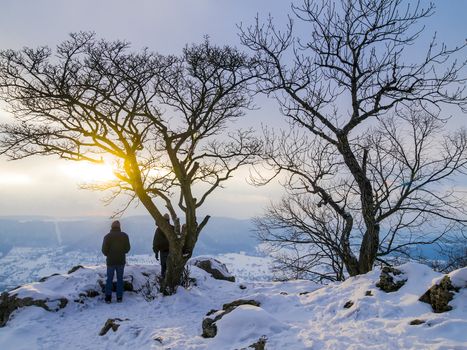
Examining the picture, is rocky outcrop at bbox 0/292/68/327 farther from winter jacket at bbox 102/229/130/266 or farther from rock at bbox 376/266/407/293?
rock at bbox 376/266/407/293

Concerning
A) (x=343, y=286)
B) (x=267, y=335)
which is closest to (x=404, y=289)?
(x=343, y=286)

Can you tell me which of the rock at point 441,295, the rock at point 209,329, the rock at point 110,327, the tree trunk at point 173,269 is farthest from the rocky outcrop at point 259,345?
the tree trunk at point 173,269

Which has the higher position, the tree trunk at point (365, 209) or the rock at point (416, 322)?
the tree trunk at point (365, 209)

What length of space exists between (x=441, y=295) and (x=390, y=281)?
4.48 ft

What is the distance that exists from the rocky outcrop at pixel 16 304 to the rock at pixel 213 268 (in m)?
7.96

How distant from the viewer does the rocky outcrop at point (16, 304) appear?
989cm

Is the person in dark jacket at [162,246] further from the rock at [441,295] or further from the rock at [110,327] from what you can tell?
the rock at [441,295]

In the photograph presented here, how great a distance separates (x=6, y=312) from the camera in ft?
32.5

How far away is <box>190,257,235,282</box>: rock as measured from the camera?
17167mm

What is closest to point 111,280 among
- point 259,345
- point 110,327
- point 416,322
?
point 110,327

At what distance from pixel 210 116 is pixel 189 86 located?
1.43 m

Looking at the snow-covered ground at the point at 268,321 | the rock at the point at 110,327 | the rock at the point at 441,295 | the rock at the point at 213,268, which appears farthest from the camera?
the rock at the point at 213,268

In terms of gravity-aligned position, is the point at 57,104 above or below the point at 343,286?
above

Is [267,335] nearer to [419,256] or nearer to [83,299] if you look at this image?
[83,299]
